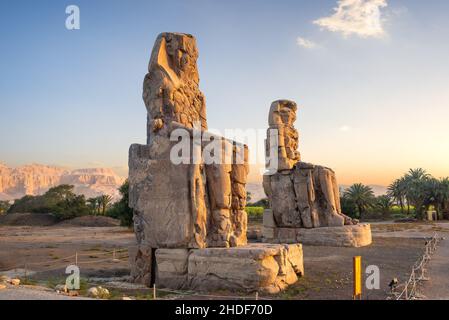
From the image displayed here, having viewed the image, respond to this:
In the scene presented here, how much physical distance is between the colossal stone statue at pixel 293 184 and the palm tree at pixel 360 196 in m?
18.4

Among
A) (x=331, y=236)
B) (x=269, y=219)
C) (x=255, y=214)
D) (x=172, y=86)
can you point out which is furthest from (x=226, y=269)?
(x=255, y=214)

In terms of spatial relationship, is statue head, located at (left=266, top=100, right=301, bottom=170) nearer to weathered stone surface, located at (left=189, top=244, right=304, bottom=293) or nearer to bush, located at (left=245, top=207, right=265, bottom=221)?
weathered stone surface, located at (left=189, top=244, right=304, bottom=293)

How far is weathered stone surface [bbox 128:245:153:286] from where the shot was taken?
8273mm

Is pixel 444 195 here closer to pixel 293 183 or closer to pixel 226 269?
pixel 293 183

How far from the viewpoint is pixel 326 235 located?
14422 mm

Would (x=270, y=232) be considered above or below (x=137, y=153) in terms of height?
below

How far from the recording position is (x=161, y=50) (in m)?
8.82

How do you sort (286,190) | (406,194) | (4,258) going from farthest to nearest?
(406,194) < (286,190) < (4,258)

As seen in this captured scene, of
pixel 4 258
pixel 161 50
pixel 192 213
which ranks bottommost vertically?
pixel 4 258

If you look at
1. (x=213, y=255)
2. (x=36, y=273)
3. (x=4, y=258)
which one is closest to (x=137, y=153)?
(x=213, y=255)

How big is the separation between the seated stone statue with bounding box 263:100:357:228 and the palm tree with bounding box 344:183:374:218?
18429mm

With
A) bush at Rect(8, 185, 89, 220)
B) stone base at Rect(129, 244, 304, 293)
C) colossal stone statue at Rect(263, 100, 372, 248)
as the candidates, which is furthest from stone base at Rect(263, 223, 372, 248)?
bush at Rect(8, 185, 89, 220)
